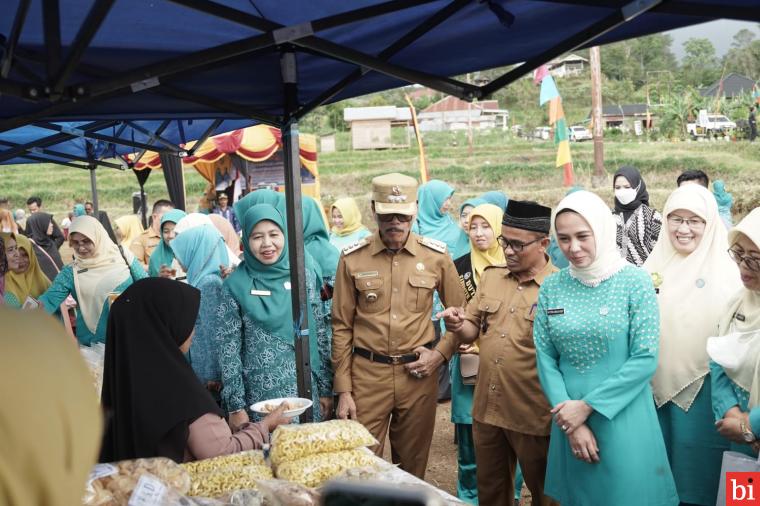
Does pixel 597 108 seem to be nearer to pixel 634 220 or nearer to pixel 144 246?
pixel 144 246

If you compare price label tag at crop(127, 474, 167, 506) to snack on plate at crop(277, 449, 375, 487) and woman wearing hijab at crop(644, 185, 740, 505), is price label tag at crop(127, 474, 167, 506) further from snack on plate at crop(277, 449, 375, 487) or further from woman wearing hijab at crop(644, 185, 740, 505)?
woman wearing hijab at crop(644, 185, 740, 505)

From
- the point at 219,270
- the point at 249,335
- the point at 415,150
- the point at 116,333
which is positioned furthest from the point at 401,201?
the point at 415,150

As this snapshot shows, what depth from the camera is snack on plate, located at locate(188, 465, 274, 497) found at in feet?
7.55

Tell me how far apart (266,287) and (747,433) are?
6.97ft

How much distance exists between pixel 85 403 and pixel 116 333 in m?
1.42

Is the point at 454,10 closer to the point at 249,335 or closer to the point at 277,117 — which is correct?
the point at 277,117

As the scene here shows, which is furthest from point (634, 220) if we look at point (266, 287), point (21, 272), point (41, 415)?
point (41, 415)

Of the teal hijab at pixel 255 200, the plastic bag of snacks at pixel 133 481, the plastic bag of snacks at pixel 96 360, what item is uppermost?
the teal hijab at pixel 255 200

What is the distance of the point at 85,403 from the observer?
1158 millimetres

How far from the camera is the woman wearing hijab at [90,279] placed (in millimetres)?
5242

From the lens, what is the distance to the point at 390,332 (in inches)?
144

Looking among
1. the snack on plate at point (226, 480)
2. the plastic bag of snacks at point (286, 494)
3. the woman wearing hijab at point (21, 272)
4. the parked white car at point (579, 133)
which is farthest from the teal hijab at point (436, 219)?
the parked white car at point (579, 133)

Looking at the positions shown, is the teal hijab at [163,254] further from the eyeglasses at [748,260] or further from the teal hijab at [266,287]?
the eyeglasses at [748,260]

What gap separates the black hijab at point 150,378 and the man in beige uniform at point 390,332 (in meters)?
1.19
